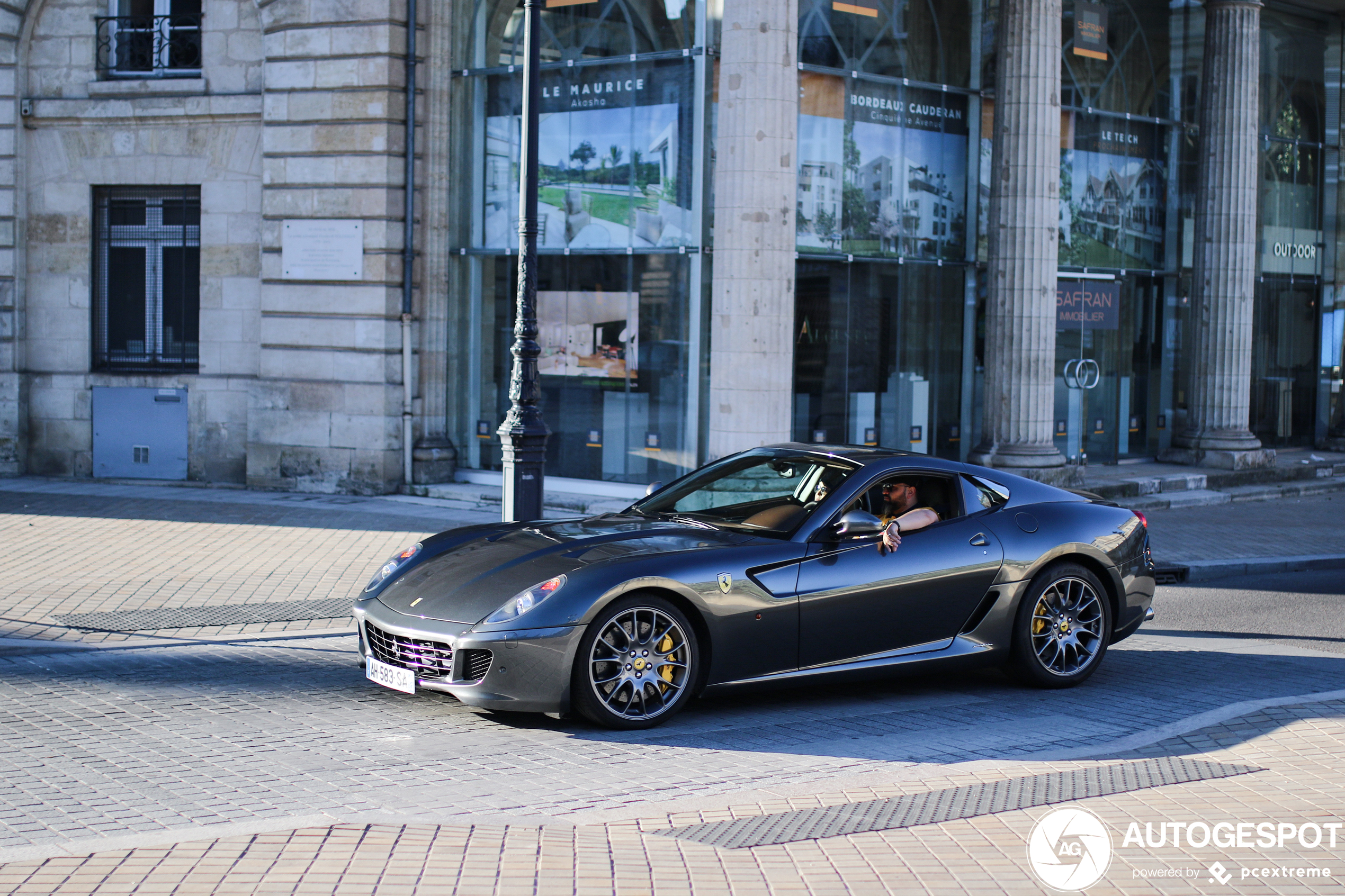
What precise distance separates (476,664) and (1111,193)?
1644cm

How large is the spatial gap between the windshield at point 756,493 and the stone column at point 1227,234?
14.0m

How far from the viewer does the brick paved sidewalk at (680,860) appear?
4492 mm

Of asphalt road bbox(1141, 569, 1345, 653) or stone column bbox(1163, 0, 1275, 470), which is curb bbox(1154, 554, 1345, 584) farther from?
stone column bbox(1163, 0, 1275, 470)

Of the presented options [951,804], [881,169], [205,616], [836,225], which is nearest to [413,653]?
[951,804]

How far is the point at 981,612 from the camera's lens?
303 inches

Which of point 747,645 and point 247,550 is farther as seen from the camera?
point 247,550

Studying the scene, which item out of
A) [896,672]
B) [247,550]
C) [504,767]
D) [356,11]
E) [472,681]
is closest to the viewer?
[504,767]

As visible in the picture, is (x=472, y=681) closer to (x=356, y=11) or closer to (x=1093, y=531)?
(x=1093, y=531)

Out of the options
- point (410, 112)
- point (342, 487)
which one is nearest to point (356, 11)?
point (410, 112)

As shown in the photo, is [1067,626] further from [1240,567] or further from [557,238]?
[557,238]

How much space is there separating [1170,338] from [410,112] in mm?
12088

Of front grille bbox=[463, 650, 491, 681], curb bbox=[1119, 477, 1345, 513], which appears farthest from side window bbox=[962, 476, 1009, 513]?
curb bbox=[1119, 477, 1345, 513]

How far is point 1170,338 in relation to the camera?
70.4 ft

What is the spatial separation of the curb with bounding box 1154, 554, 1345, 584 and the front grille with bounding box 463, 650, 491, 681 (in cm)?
798
